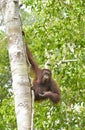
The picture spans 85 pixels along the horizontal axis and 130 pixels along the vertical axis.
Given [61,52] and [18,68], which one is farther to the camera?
[61,52]

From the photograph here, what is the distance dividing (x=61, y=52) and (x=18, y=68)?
2320 millimetres

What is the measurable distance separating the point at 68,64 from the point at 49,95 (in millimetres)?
600

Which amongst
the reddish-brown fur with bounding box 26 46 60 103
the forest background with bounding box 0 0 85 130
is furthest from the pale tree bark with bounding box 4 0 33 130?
the forest background with bounding box 0 0 85 130

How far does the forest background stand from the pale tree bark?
1994 mm

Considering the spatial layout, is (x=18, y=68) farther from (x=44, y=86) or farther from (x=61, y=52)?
(x=61, y=52)

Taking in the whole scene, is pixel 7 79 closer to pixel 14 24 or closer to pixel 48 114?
pixel 48 114

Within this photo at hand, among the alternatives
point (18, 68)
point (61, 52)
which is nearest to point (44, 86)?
point (61, 52)

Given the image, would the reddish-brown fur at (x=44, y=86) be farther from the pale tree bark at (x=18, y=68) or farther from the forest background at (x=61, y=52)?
the pale tree bark at (x=18, y=68)

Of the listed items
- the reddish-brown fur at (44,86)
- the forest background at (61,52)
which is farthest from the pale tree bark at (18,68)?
the forest background at (61,52)

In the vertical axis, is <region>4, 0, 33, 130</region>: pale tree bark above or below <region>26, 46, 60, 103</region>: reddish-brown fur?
above

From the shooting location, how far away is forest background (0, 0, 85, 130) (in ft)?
12.3

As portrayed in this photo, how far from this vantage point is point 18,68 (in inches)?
59.6

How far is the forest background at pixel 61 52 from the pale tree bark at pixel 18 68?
1.99 meters

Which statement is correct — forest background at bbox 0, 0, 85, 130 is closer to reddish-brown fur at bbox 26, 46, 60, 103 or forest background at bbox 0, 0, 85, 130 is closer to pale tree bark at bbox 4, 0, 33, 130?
reddish-brown fur at bbox 26, 46, 60, 103
